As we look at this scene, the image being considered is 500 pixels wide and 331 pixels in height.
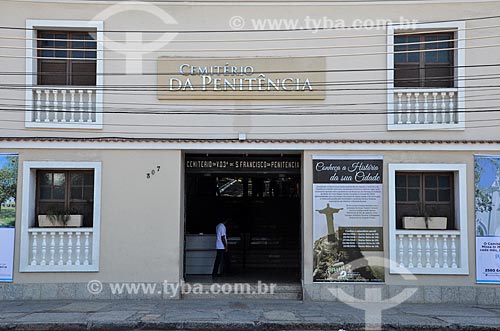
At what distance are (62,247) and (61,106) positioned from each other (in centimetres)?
311

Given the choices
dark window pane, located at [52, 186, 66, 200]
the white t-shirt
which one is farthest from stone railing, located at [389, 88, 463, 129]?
dark window pane, located at [52, 186, 66, 200]

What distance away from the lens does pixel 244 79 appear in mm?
12430

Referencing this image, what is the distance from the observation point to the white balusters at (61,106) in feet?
40.4

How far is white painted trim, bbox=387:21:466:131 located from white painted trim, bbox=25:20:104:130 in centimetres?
640

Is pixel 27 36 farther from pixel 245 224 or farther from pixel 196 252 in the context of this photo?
pixel 245 224

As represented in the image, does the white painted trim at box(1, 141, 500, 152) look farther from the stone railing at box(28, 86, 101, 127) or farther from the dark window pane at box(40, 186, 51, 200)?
the dark window pane at box(40, 186, 51, 200)

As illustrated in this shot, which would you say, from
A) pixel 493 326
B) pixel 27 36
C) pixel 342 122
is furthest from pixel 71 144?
pixel 493 326

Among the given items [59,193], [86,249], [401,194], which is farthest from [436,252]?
[59,193]

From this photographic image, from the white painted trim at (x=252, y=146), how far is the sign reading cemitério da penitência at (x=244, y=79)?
1057 mm

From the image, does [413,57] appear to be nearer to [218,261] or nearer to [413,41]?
[413,41]

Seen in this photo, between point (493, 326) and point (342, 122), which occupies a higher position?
point (342, 122)

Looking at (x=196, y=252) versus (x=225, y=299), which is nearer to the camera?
(x=225, y=299)

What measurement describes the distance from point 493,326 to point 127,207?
25.3 feet

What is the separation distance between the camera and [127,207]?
40.3 ft
